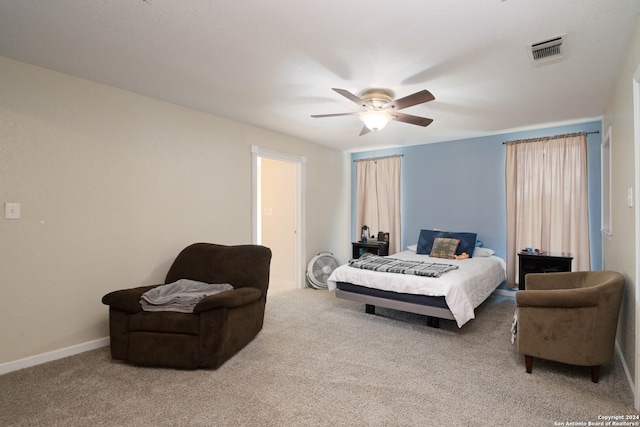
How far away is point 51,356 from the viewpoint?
2.69m

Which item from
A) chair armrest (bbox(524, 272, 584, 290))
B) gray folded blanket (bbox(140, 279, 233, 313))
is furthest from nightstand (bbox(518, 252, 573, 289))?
gray folded blanket (bbox(140, 279, 233, 313))

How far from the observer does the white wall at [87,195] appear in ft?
Result: 8.35

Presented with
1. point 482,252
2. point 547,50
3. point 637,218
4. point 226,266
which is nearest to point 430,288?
point 637,218

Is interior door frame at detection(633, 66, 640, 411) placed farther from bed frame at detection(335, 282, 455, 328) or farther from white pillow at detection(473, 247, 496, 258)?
white pillow at detection(473, 247, 496, 258)

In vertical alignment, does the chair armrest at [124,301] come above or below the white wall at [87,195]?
below

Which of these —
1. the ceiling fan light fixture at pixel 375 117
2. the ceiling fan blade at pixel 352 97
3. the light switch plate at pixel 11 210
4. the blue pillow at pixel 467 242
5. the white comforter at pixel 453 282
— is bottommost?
the white comforter at pixel 453 282

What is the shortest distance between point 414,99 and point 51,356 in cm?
367

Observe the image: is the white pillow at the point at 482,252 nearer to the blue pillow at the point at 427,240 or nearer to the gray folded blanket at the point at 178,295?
the blue pillow at the point at 427,240

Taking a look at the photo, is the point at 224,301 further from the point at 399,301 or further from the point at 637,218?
the point at 637,218

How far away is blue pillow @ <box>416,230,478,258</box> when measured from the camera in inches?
184

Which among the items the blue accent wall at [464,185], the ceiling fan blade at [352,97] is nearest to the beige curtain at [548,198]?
the blue accent wall at [464,185]

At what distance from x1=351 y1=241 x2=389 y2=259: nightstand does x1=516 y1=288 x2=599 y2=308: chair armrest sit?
3083mm

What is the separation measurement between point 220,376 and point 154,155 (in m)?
2.28

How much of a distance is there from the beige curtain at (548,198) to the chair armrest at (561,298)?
2364 millimetres
